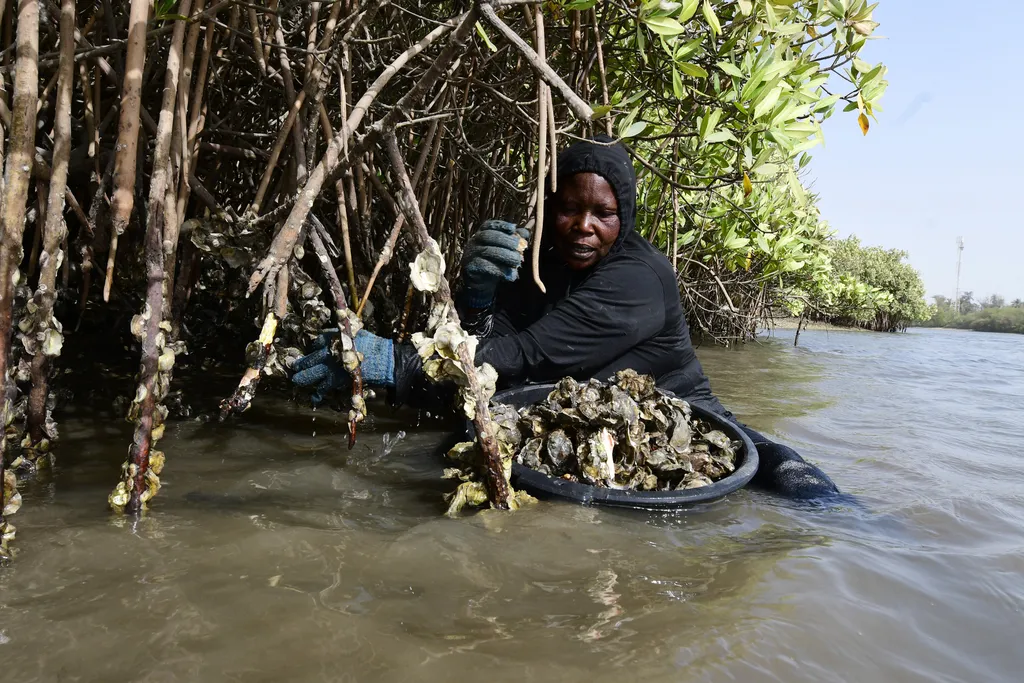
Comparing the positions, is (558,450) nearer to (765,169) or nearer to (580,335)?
(580,335)

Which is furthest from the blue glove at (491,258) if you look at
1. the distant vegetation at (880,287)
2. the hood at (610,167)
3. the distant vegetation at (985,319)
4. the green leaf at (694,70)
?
the distant vegetation at (985,319)

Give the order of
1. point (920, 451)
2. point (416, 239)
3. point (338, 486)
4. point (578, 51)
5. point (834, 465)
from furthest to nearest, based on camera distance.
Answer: point (920, 451), point (834, 465), point (578, 51), point (338, 486), point (416, 239)

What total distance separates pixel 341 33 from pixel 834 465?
288cm

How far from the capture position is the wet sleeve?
8.84 ft

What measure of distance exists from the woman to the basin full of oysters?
29cm

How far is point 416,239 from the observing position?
1.89m

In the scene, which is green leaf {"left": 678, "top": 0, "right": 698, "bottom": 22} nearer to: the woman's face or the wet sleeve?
the woman's face

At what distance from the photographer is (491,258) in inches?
106

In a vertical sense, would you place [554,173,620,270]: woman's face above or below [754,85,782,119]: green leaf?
below

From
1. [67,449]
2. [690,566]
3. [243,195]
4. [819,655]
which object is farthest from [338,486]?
[243,195]

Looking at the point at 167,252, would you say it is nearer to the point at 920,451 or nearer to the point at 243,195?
the point at 243,195

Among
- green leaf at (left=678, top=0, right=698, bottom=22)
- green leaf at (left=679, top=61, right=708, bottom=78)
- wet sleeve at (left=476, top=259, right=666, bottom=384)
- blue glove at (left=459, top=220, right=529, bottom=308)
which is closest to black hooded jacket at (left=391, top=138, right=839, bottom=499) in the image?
wet sleeve at (left=476, top=259, right=666, bottom=384)

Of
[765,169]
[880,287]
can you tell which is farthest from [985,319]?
[765,169]

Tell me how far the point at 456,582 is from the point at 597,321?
4.57ft
